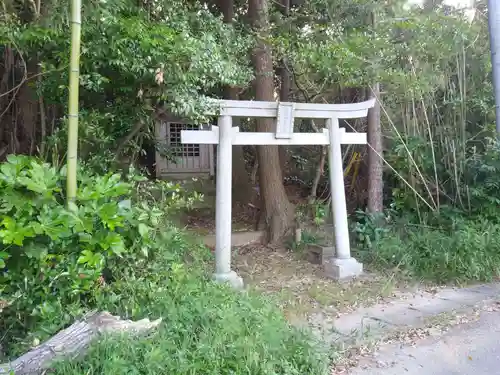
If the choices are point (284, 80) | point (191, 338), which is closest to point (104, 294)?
point (191, 338)

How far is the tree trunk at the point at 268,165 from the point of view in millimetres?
7875

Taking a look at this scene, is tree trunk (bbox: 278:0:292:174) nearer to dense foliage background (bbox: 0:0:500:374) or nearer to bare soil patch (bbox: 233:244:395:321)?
dense foliage background (bbox: 0:0:500:374)

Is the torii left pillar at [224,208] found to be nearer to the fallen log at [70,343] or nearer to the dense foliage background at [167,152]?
the dense foliage background at [167,152]

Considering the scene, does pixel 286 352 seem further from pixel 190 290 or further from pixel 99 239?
pixel 99 239

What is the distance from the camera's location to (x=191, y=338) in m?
3.43

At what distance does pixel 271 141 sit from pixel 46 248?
12.6ft

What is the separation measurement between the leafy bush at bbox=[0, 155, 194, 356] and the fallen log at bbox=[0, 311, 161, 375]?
18 centimetres

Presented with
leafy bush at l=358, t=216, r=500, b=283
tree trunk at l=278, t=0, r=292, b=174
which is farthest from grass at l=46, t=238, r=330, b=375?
tree trunk at l=278, t=0, r=292, b=174

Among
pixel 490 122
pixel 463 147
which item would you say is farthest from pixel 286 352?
pixel 490 122

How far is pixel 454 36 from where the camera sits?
7.45m

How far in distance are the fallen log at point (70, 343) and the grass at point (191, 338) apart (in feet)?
0.23

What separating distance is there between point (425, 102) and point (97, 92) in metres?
5.78

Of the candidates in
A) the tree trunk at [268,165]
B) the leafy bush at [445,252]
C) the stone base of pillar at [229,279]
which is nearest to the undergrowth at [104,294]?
the stone base of pillar at [229,279]

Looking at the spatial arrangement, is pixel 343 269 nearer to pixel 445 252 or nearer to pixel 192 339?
pixel 445 252
